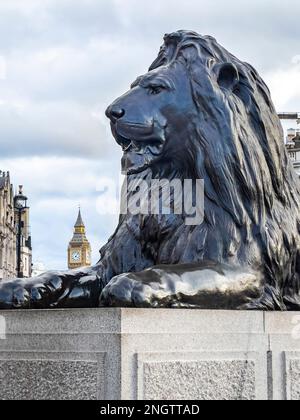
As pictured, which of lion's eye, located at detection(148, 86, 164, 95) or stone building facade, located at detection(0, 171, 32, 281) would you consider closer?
lion's eye, located at detection(148, 86, 164, 95)

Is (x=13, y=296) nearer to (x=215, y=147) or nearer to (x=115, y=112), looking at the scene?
(x=115, y=112)

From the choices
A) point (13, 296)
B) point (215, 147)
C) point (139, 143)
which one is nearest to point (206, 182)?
point (215, 147)

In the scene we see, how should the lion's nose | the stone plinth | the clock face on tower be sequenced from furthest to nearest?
1. the clock face on tower
2. the lion's nose
3. the stone plinth

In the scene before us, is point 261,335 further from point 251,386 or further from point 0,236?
point 0,236

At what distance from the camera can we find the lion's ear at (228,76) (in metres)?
5.15

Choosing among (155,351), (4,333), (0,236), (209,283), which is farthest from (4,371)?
(0,236)

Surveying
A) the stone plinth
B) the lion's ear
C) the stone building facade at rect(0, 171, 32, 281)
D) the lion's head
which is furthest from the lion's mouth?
the stone building facade at rect(0, 171, 32, 281)

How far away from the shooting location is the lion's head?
4848 millimetres

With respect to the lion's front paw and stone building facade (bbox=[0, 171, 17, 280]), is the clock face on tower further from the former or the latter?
the lion's front paw

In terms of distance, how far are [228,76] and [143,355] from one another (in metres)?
2.12

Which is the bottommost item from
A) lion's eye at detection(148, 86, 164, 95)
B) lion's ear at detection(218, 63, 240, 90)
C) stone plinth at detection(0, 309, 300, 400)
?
stone plinth at detection(0, 309, 300, 400)

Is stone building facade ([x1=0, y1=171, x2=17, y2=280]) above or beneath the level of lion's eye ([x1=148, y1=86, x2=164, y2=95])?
above

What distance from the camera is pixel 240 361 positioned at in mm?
4219

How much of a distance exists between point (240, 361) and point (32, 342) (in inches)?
40.5
